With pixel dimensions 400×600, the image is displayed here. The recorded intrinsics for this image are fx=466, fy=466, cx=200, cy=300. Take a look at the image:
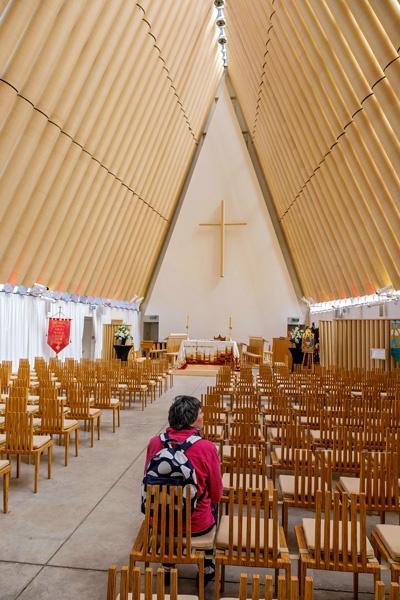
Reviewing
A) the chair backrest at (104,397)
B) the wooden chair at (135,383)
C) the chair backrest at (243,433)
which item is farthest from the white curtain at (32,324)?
the chair backrest at (243,433)

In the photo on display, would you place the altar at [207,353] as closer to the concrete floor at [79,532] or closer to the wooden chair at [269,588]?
the concrete floor at [79,532]

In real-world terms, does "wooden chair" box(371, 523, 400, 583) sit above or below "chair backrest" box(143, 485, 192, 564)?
below

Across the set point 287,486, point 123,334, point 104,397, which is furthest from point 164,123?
point 287,486

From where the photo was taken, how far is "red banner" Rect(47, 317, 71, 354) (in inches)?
566

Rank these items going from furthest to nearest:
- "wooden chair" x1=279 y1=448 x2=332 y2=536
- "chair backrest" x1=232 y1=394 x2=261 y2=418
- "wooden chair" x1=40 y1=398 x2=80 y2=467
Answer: "chair backrest" x1=232 y1=394 x2=261 y2=418
"wooden chair" x1=40 y1=398 x2=80 y2=467
"wooden chair" x1=279 y1=448 x2=332 y2=536

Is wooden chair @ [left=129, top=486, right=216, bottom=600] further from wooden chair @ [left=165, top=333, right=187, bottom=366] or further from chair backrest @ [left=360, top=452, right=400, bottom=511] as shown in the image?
wooden chair @ [left=165, top=333, right=187, bottom=366]

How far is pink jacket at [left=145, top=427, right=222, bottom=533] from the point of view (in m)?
2.83

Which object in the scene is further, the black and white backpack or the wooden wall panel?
the wooden wall panel

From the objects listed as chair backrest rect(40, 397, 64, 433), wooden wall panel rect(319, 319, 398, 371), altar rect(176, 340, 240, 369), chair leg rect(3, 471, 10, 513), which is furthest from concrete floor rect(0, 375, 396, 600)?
altar rect(176, 340, 240, 369)

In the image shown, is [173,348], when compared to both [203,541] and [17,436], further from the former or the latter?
[203,541]

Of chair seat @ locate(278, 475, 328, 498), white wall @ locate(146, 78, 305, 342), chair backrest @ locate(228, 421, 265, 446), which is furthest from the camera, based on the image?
white wall @ locate(146, 78, 305, 342)

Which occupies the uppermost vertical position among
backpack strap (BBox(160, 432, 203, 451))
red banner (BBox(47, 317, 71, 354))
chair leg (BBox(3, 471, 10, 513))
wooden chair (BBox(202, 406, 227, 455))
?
red banner (BBox(47, 317, 71, 354))

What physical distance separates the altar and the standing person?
13.5 metres

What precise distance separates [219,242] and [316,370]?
1291 centimetres
